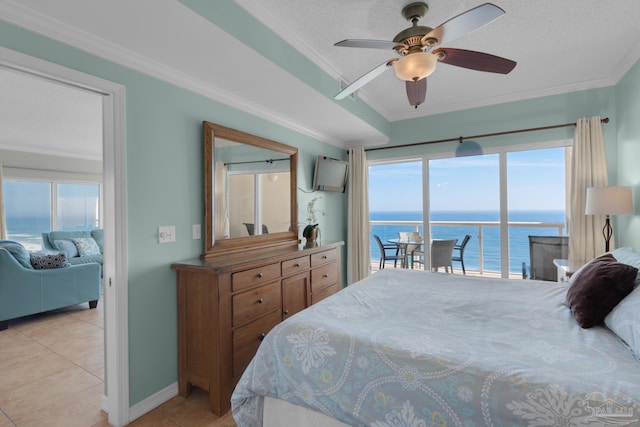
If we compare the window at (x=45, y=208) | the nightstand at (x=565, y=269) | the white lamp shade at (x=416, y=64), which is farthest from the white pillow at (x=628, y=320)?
the window at (x=45, y=208)

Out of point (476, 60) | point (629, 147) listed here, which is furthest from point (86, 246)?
point (629, 147)

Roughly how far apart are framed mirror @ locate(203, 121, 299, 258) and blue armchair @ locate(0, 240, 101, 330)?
112 inches

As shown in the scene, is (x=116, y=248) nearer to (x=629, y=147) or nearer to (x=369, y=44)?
(x=369, y=44)

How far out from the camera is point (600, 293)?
153cm

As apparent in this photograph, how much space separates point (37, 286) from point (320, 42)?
4289 millimetres

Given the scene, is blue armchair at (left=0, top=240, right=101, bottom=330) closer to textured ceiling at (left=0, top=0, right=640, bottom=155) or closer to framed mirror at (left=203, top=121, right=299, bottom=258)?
framed mirror at (left=203, top=121, right=299, bottom=258)

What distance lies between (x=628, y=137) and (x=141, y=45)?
406 centimetres

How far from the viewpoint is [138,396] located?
2.02 m

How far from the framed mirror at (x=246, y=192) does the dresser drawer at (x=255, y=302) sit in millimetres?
460

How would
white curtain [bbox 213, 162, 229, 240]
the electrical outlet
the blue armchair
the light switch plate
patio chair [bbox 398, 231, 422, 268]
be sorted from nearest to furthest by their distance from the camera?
the electrical outlet < the light switch plate < white curtain [bbox 213, 162, 229, 240] < the blue armchair < patio chair [bbox 398, 231, 422, 268]

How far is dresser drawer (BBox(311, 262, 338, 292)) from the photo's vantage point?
124 inches

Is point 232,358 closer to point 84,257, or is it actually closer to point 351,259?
point 351,259

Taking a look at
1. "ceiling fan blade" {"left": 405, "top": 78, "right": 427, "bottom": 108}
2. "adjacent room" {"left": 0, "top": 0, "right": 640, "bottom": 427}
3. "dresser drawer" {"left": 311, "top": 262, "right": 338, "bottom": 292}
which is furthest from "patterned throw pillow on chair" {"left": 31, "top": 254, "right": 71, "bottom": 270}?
"ceiling fan blade" {"left": 405, "top": 78, "right": 427, "bottom": 108}

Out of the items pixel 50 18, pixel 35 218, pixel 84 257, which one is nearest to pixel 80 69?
pixel 50 18
